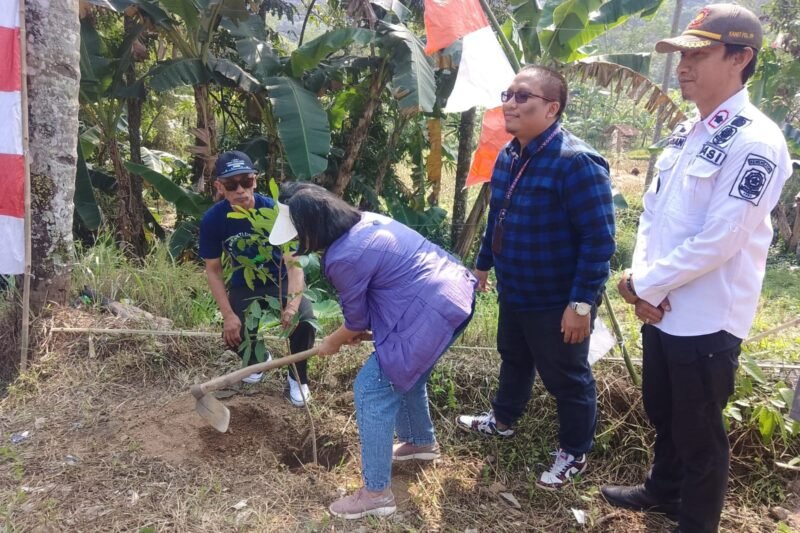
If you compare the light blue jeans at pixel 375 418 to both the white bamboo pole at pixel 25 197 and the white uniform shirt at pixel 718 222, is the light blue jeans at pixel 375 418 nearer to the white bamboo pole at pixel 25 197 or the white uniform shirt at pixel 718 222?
the white uniform shirt at pixel 718 222

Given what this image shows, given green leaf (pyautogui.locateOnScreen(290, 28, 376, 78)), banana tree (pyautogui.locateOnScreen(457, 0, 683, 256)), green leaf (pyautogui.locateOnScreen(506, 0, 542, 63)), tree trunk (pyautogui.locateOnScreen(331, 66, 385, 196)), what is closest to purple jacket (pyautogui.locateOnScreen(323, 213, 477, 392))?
banana tree (pyautogui.locateOnScreen(457, 0, 683, 256))

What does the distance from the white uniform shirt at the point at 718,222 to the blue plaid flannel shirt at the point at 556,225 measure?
0.68 ft

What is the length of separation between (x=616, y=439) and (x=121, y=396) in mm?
2631

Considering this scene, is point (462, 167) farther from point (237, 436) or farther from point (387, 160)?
point (237, 436)

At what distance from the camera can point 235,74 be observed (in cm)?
502

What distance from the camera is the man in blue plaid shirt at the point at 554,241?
2100 millimetres

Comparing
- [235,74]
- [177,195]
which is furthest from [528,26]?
[177,195]

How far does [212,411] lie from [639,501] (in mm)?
1873

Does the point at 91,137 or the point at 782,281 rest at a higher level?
the point at 91,137

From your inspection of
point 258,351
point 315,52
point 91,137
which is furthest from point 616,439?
point 91,137

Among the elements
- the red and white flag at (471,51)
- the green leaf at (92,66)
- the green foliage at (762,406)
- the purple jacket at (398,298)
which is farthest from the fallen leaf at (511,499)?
the green leaf at (92,66)

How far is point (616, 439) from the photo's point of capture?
9.00ft

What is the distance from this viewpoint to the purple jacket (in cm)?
202

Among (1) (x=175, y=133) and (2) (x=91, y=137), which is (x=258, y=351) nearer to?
(2) (x=91, y=137)
